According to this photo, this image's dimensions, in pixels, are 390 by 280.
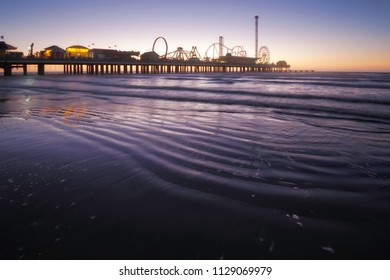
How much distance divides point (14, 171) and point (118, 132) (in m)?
2.84

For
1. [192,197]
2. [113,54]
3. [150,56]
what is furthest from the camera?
[150,56]

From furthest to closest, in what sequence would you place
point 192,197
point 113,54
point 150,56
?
point 150,56, point 113,54, point 192,197

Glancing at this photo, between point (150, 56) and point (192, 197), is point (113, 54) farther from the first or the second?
point (192, 197)

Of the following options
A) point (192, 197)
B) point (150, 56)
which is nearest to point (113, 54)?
point (150, 56)

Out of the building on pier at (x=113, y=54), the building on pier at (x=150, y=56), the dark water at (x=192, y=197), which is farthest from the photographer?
the building on pier at (x=150, y=56)

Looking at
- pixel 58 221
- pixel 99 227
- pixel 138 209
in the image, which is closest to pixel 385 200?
pixel 138 209

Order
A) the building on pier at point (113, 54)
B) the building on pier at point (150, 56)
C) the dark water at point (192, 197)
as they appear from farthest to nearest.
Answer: the building on pier at point (150, 56)
the building on pier at point (113, 54)
the dark water at point (192, 197)

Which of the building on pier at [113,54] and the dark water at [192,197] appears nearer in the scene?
the dark water at [192,197]

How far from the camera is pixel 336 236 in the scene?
2.37 m

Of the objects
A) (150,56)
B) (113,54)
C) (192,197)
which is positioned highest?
(150,56)

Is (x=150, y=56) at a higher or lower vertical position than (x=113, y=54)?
higher

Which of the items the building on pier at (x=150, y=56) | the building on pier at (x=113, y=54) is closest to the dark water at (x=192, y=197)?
the building on pier at (x=113, y=54)

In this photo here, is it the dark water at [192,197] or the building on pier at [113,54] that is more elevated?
the building on pier at [113,54]

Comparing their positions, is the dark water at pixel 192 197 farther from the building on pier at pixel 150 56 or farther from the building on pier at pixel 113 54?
the building on pier at pixel 150 56
